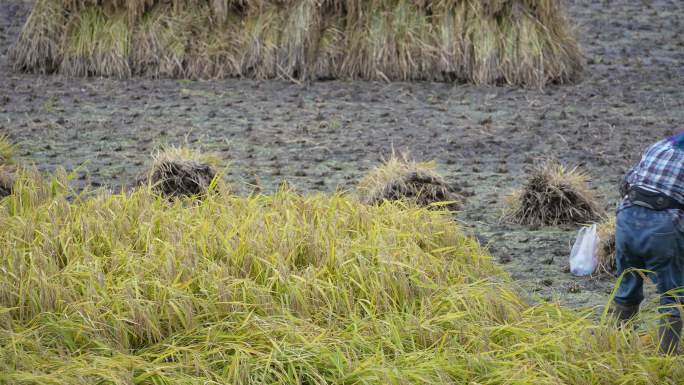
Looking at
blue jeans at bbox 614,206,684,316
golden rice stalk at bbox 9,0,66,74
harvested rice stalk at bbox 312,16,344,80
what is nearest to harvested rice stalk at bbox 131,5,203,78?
golden rice stalk at bbox 9,0,66,74

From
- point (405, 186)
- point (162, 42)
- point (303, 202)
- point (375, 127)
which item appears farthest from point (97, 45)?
point (303, 202)

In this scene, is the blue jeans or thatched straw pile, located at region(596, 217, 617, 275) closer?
the blue jeans

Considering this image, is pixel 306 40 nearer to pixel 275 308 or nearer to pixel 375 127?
pixel 375 127

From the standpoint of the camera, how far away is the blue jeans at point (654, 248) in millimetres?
4266

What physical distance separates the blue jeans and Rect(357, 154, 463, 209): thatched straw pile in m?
2.14

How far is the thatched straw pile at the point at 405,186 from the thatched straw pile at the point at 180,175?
3.40ft

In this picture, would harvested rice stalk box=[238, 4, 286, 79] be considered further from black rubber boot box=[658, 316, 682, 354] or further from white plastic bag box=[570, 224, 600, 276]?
black rubber boot box=[658, 316, 682, 354]

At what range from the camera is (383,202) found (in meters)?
6.28

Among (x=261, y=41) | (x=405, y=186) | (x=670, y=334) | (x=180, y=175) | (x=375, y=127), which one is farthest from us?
(x=261, y=41)

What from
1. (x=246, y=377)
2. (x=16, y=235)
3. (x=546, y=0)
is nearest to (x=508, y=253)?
(x=246, y=377)

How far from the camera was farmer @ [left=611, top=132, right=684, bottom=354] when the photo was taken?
4.25 metres

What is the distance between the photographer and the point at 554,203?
6.60 meters

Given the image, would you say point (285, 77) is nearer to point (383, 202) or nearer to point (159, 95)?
point (159, 95)

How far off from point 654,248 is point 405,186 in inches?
97.0
